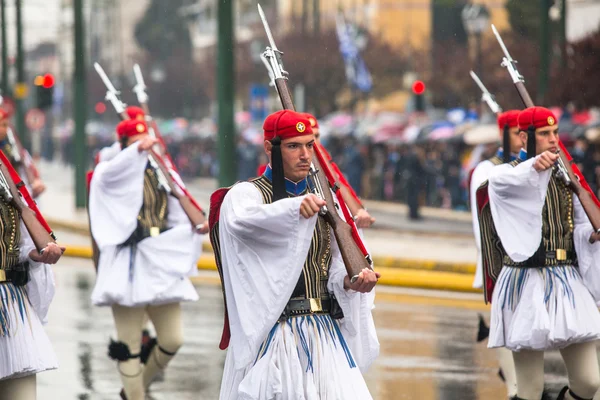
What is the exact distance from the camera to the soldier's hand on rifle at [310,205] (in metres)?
5.45

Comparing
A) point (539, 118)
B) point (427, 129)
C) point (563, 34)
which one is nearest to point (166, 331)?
point (539, 118)

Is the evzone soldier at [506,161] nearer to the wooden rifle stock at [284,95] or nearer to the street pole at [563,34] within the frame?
the wooden rifle stock at [284,95]

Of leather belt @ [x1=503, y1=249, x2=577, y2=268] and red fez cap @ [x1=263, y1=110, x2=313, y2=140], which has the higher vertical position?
red fez cap @ [x1=263, y1=110, x2=313, y2=140]

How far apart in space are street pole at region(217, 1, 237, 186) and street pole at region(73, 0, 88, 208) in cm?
550

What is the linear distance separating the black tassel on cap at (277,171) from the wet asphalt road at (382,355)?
3651 millimetres

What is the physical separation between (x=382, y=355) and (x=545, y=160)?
4045 mm

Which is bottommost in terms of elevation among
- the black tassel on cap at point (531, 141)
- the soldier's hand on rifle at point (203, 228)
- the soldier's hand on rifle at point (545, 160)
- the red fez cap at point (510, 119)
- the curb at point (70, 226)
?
the curb at point (70, 226)

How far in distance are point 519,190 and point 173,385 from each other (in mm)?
3347

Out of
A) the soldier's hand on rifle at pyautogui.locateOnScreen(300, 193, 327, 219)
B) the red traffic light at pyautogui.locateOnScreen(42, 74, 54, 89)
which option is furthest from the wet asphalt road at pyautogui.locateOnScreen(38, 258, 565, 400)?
the red traffic light at pyautogui.locateOnScreen(42, 74, 54, 89)

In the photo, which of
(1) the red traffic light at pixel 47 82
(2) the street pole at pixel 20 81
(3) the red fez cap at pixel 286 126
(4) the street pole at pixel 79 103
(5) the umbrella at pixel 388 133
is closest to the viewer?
(3) the red fez cap at pixel 286 126

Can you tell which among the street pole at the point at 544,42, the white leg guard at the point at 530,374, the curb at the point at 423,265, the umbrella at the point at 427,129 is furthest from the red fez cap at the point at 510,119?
the umbrella at the point at 427,129

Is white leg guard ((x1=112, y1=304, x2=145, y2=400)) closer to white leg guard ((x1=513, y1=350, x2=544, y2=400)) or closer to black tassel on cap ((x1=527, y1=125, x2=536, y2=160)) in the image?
white leg guard ((x1=513, y1=350, x2=544, y2=400))

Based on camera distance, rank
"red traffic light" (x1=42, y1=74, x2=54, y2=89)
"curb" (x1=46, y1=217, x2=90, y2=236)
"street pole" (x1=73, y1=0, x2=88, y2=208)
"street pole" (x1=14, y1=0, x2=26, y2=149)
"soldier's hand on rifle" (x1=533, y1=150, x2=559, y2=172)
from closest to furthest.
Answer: "soldier's hand on rifle" (x1=533, y1=150, x2=559, y2=172), "curb" (x1=46, y1=217, x2=90, y2=236), "street pole" (x1=73, y1=0, x2=88, y2=208), "red traffic light" (x1=42, y1=74, x2=54, y2=89), "street pole" (x1=14, y1=0, x2=26, y2=149)

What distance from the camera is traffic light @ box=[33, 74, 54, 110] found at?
34531mm
